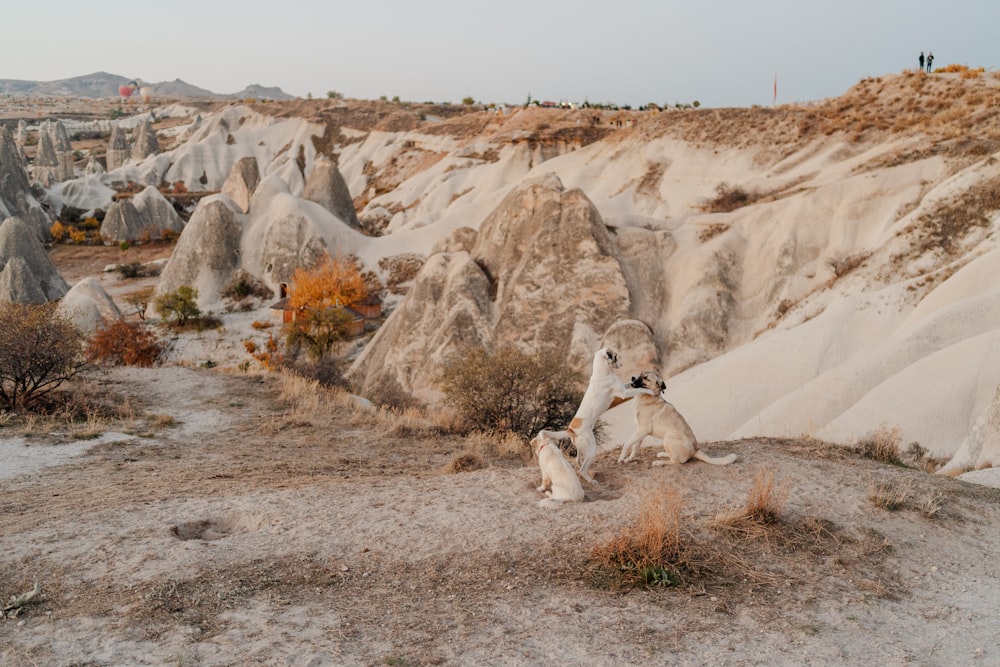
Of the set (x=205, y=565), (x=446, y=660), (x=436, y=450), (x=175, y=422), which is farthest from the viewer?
(x=175, y=422)

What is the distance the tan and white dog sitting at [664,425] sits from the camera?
799 centimetres

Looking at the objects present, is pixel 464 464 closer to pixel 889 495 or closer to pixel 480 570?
pixel 480 570

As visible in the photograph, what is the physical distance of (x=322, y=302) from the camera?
91.4 feet

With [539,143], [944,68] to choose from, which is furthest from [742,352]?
[539,143]

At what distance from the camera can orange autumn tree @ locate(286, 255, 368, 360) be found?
25688mm

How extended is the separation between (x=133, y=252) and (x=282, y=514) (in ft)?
145

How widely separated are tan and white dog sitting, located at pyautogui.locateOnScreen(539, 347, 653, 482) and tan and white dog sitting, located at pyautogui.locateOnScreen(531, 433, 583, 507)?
0.30 m

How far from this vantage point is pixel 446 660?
4.74 m

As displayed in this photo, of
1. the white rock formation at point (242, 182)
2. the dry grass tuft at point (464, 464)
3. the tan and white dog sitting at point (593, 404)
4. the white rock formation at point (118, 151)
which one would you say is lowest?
the dry grass tuft at point (464, 464)

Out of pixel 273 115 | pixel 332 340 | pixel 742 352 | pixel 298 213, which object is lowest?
pixel 332 340

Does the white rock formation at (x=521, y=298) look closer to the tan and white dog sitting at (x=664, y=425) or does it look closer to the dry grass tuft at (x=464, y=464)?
the dry grass tuft at (x=464, y=464)

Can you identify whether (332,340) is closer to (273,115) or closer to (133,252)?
→ (133,252)

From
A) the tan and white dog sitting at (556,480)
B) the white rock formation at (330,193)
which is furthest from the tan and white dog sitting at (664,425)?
the white rock formation at (330,193)

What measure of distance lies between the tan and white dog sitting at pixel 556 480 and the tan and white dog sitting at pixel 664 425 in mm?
1152
